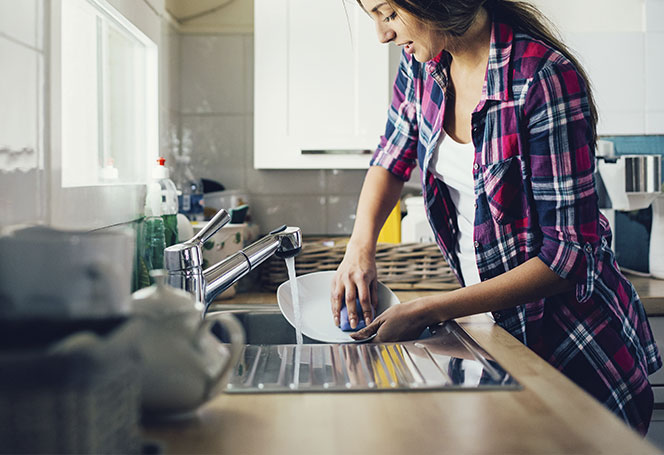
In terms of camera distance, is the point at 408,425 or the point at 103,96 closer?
the point at 408,425

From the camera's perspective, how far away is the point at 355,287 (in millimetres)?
1263

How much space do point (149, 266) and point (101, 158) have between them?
25cm

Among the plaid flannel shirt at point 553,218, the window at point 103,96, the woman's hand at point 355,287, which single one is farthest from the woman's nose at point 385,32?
the window at point 103,96

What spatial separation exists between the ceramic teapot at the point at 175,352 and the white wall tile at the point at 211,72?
5.77 feet

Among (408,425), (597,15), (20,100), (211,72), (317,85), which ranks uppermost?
(597,15)

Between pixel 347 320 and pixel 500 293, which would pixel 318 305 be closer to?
pixel 347 320

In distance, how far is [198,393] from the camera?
636 mm

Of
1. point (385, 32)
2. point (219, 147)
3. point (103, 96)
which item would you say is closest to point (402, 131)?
point (385, 32)

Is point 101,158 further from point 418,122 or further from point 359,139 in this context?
point 359,139

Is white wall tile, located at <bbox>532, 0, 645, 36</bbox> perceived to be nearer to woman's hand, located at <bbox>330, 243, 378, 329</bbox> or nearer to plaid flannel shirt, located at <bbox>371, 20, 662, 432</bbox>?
plaid flannel shirt, located at <bbox>371, 20, 662, 432</bbox>

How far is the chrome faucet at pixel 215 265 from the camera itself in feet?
3.32

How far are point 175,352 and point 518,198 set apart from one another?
0.79 metres

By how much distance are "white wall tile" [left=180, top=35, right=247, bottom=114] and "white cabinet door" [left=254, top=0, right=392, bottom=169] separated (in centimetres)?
35

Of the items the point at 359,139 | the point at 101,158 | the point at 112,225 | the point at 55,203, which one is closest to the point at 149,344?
the point at 55,203
